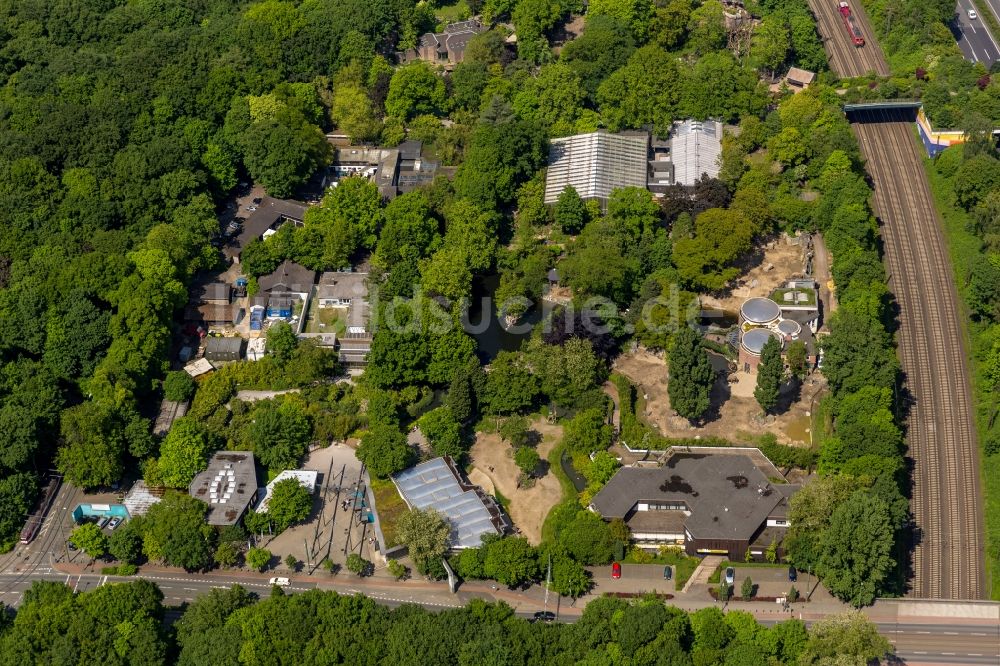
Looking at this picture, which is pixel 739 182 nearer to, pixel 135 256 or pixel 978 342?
pixel 978 342

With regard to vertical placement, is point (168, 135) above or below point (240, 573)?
above

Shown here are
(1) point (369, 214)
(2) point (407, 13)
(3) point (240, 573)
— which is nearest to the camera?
(3) point (240, 573)

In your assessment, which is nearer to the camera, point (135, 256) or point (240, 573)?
point (240, 573)

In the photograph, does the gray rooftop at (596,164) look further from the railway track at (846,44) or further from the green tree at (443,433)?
the green tree at (443,433)

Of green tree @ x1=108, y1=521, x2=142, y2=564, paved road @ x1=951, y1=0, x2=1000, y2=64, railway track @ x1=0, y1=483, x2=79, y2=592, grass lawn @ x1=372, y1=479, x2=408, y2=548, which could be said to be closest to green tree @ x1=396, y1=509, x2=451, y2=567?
grass lawn @ x1=372, y1=479, x2=408, y2=548

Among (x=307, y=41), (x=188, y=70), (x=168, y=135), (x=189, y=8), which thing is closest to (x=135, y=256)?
(x=168, y=135)

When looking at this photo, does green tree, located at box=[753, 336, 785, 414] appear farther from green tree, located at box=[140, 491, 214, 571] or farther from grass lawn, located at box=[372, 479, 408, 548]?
green tree, located at box=[140, 491, 214, 571]
